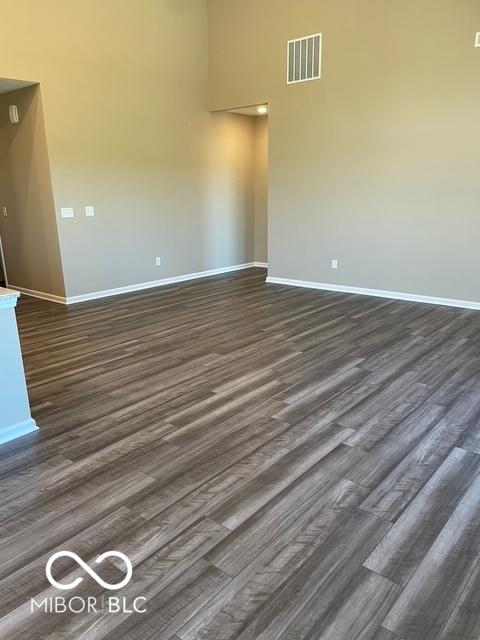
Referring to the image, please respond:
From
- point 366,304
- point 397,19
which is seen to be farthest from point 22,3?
point 366,304

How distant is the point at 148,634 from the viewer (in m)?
1.51

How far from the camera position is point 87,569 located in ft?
5.83

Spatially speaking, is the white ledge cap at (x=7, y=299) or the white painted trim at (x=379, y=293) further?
the white painted trim at (x=379, y=293)

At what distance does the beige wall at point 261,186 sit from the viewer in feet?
26.8

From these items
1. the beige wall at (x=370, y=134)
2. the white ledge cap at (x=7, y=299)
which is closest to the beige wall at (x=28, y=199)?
the beige wall at (x=370, y=134)

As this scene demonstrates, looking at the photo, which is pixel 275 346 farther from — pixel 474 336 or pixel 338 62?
pixel 338 62

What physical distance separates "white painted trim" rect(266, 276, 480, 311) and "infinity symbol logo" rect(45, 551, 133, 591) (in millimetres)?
4950

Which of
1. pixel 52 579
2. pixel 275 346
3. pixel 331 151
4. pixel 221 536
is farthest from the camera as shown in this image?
pixel 331 151

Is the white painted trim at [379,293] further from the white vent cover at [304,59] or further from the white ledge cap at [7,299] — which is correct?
the white ledge cap at [7,299]

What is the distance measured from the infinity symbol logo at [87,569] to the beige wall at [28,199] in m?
4.75

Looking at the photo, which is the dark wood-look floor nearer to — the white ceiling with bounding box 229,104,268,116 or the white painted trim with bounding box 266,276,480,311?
the white painted trim with bounding box 266,276,480,311

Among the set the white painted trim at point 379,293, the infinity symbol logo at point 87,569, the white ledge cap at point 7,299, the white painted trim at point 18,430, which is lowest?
the infinity symbol logo at point 87,569

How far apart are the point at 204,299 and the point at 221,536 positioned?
4479 millimetres

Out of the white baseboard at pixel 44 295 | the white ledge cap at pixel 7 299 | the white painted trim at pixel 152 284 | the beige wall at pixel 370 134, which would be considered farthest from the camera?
the white painted trim at pixel 152 284
